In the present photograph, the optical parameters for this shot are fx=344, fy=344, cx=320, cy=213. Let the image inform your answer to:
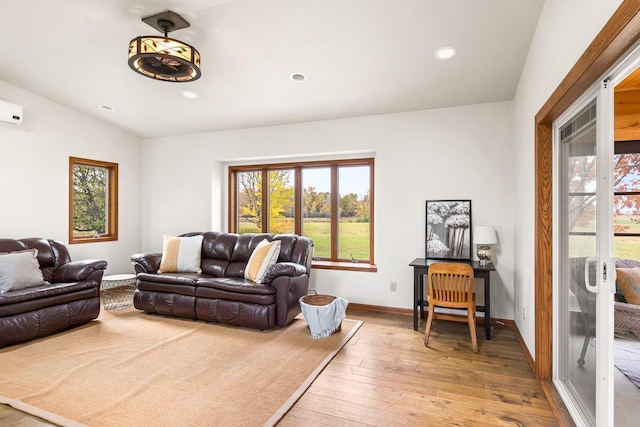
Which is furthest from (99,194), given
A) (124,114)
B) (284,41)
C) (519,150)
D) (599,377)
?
(599,377)

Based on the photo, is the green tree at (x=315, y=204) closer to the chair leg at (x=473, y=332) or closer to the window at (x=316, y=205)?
the window at (x=316, y=205)

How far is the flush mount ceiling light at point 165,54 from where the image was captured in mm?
2688

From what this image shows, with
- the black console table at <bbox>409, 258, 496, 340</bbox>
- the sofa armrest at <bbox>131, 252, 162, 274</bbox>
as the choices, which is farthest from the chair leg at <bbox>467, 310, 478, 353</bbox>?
the sofa armrest at <bbox>131, 252, 162, 274</bbox>

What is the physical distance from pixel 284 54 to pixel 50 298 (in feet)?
11.4

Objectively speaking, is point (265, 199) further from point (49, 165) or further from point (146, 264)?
point (49, 165)

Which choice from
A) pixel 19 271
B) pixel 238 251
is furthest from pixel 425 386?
pixel 19 271

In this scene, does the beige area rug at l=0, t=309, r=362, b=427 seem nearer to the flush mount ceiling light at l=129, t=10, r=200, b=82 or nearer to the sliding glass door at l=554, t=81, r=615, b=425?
the sliding glass door at l=554, t=81, r=615, b=425

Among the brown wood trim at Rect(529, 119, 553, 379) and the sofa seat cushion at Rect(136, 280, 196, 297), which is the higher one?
the brown wood trim at Rect(529, 119, 553, 379)

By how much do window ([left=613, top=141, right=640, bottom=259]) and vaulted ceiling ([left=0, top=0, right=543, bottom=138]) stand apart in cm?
122

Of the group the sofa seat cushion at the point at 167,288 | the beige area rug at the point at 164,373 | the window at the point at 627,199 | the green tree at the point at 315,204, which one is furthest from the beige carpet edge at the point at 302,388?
the window at the point at 627,199

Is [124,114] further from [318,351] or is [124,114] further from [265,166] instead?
[318,351]

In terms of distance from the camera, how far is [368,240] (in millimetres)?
4953

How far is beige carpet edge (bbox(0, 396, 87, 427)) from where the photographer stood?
207 cm

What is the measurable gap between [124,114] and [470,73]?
189 inches
